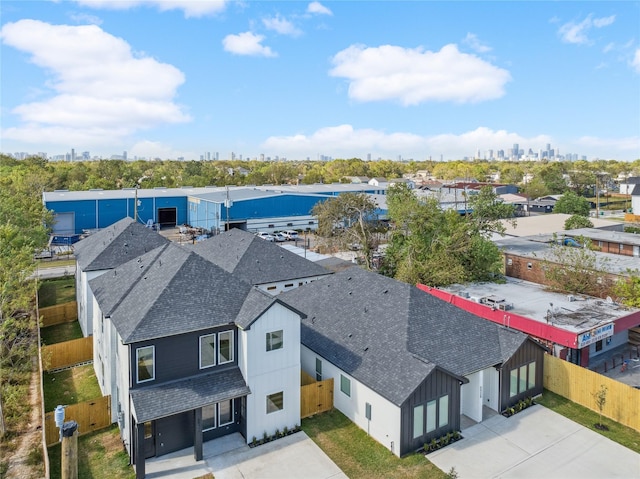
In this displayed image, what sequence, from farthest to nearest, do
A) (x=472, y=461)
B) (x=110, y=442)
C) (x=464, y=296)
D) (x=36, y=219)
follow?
1. (x=36, y=219)
2. (x=464, y=296)
3. (x=110, y=442)
4. (x=472, y=461)

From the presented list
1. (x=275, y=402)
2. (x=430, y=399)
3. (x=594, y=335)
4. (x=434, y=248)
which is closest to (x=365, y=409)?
(x=430, y=399)

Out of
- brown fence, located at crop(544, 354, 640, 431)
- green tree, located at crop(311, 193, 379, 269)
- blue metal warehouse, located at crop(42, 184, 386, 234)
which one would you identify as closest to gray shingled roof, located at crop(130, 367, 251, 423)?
brown fence, located at crop(544, 354, 640, 431)

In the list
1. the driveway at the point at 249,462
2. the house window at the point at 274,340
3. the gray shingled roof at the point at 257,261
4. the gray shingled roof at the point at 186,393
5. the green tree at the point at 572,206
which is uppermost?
the green tree at the point at 572,206

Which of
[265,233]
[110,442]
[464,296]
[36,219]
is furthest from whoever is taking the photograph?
[265,233]

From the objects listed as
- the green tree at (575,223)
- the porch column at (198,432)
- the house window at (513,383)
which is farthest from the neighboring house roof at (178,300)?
the green tree at (575,223)

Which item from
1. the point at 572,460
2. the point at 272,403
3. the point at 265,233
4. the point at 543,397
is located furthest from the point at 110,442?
the point at 265,233

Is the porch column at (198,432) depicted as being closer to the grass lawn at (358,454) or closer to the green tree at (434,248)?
the grass lawn at (358,454)

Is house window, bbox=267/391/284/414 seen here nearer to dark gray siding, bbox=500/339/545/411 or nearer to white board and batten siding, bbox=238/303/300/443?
white board and batten siding, bbox=238/303/300/443

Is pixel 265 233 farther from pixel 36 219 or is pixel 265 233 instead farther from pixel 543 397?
pixel 543 397
